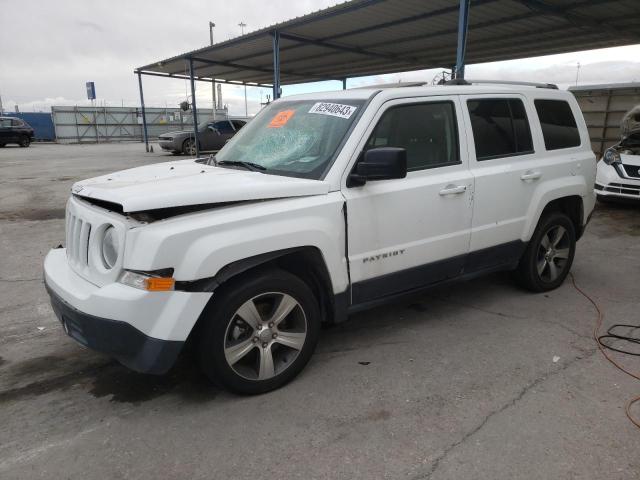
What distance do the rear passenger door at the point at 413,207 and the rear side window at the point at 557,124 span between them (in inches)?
45.0

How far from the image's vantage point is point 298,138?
11.5 feet

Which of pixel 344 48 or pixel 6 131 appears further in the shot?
pixel 6 131

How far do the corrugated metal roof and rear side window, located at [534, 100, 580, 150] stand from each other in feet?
20.9

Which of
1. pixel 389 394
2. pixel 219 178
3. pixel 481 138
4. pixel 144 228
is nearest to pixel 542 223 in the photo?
pixel 481 138

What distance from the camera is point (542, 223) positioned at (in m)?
4.46

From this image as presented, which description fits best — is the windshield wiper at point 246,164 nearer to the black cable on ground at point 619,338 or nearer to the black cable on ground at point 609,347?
the black cable on ground at point 609,347

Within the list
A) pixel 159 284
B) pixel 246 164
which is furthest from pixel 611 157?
pixel 159 284

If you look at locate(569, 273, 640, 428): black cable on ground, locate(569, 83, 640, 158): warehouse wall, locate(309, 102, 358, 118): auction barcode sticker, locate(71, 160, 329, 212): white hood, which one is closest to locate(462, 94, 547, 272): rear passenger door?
locate(569, 273, 640, 428): black cable on ground

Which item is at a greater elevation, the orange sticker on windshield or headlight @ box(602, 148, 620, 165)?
the orange sticker on windshield

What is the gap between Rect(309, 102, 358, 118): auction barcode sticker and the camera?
11.1 ft

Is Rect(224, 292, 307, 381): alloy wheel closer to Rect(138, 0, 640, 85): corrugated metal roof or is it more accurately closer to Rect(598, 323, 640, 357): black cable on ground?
Rect(598, 323, 640, 357): black cable on ground

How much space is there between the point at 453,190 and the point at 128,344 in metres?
2.48

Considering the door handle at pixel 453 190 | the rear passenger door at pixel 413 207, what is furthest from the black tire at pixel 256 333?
the door handle at pixel 453 190

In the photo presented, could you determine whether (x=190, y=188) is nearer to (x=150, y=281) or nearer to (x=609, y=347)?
(x=150, y=281)
